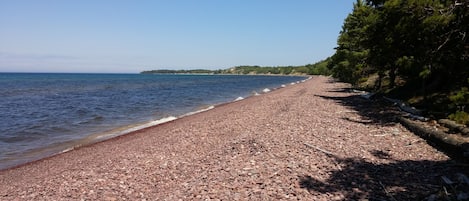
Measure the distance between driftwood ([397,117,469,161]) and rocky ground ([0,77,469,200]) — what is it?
28 cm

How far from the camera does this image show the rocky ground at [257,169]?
6.95 m

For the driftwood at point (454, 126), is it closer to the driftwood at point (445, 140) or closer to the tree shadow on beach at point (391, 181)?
the driftwood at point (445, 140)

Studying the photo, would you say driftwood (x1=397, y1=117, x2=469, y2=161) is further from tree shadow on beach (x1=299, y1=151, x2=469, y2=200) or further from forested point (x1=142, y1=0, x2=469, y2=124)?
forested point (x1=142, y1=0, x2=469, y2=124)

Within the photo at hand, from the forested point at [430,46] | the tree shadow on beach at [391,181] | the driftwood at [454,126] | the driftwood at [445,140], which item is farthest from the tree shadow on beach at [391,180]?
the driftwood at [454,126]

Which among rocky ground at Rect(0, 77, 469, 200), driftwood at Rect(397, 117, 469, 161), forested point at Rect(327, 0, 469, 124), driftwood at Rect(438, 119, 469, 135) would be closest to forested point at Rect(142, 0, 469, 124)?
forested point at Rect(327, 0, 469, 124)

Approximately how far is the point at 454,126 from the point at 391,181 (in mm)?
5313

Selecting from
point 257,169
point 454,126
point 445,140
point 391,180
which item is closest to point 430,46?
point 454,126

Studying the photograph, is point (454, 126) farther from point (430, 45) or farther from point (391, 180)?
point (391, 180)

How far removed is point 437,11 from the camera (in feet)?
32.1

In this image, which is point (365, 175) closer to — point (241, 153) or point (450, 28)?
point (241, 153)

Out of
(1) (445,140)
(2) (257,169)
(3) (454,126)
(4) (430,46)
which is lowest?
(2) (257,169)

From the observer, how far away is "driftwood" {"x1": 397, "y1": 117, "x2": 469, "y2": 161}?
28.3 ft

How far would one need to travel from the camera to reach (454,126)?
10969 mm

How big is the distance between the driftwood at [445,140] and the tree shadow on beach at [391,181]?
529 millimetres
